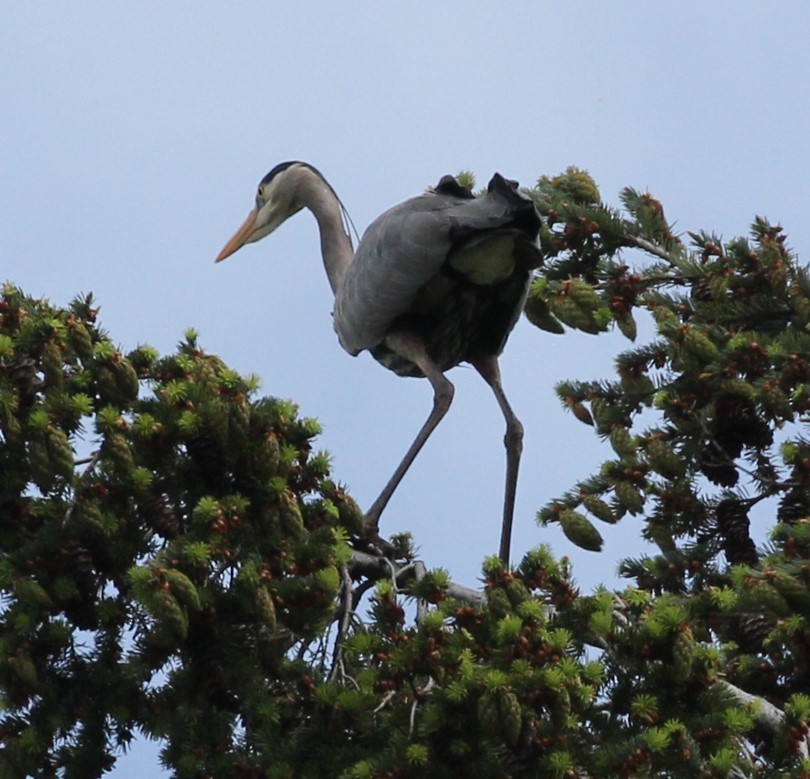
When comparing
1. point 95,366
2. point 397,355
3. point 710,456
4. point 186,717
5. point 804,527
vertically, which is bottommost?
point 186,717

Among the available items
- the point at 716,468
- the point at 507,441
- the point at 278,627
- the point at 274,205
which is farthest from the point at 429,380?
the point at 278,627

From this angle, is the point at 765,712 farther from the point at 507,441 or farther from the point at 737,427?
the point at 507,441

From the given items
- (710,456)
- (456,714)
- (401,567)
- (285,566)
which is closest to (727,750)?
(456,714)

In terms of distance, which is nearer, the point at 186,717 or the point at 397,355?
the point at 186,717

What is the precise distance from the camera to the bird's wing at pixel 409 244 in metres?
6.54

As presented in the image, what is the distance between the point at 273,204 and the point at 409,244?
236cm

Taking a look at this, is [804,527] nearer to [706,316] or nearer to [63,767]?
[706,316]

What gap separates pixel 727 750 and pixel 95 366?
1.94 meters

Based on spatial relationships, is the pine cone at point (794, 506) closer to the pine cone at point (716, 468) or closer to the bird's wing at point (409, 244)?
the pine cone at point (716, 468)

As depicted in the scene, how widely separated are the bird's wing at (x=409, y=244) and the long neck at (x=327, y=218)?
886 millimetres

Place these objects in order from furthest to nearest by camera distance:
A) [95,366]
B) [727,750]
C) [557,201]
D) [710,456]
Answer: [557,201] → [710,456] → [95,366] → [727,750]

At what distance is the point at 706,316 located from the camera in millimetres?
6664

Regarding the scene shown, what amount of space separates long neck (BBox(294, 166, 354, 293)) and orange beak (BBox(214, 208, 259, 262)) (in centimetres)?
39

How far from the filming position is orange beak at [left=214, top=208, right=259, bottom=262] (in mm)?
9250
